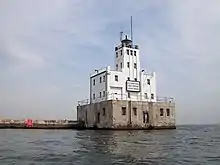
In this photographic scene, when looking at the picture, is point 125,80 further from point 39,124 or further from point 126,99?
point 39,124

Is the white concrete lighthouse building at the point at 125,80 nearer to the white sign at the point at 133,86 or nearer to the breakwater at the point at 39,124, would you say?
the white sign at the point at 133,86

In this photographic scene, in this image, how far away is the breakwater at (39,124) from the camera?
217 ft

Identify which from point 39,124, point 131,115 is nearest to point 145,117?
point 131,115

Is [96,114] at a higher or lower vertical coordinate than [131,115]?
higher

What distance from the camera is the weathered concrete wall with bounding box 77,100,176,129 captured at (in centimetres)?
5559

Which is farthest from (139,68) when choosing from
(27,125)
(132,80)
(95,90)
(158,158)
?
(158,158)

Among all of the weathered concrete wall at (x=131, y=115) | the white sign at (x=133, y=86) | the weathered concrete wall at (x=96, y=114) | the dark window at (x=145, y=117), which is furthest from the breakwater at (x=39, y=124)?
the dark window at (x=145, y=117)

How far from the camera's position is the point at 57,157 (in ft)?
61.3

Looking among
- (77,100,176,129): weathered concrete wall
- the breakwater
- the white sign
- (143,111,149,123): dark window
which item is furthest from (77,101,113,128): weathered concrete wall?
(143,111,149,123): dark window

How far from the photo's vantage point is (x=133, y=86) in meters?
59.8

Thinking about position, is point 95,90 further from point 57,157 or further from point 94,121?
point 57,157

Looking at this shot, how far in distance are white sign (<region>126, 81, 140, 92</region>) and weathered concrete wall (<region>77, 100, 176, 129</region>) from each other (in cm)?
283

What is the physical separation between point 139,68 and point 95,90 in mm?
9463

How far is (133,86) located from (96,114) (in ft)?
28.4
